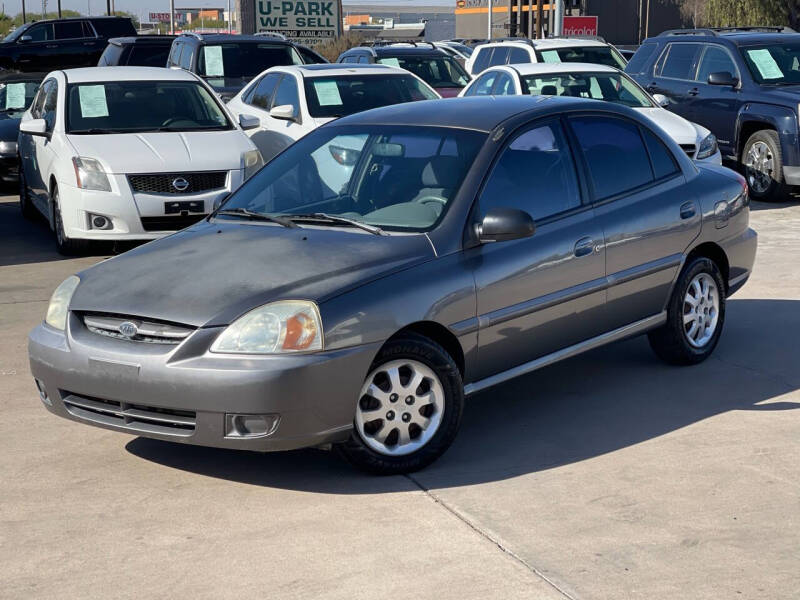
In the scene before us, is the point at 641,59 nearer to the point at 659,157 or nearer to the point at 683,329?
the point at 659,157

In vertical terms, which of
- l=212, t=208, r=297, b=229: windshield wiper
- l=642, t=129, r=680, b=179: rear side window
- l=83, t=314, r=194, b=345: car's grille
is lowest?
l=83, t=314, r=194, b=345: car's grille

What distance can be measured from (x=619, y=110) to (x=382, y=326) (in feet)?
7.72

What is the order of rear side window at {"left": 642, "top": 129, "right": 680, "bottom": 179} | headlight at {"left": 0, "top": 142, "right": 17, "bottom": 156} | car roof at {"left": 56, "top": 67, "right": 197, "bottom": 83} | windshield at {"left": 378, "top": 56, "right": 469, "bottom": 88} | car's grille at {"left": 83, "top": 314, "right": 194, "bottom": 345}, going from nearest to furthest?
1. car's grille at {"left": 83, "top": 314, "right": 194, "bottom": 345}
2. rear side window at {"left": 642, "top": 129, "right": 680, "bottom": 179}
3. car roof at {"left": 56, "top": 67, "right": 197, "bottom": 83}
4. headlight at {"left": 0, "top": 142, "right": 17, "bottom": 156}
5. windshield at {"left": 378, "top": 56, "right": 469, "bottom": 88}

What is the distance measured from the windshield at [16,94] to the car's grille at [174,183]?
6515 millimetres

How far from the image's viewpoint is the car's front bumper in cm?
482

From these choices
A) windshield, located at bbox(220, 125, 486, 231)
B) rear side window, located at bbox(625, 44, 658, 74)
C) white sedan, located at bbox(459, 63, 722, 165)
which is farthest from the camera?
rear side window, located at bbox(625, 44, 658, 74)

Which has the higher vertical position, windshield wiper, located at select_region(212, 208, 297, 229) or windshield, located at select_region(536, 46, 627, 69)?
windshield, located at select_region(536, 46, 627, 69)

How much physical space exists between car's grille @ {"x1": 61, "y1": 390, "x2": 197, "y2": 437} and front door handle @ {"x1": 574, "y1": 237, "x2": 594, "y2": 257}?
215 cm

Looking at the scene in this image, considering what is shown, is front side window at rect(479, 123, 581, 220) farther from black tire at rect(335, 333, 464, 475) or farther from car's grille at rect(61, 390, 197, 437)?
car's grille at rect(61, 390, 197, 437)

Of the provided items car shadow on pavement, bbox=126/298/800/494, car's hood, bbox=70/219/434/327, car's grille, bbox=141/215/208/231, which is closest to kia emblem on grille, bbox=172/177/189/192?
car's grille, bbox=141/215/208/231

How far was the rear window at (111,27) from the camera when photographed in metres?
29.3

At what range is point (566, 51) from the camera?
17812 mm

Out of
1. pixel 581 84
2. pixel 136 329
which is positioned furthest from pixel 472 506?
pixel 581 84

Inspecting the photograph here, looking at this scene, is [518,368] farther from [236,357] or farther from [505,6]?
[505,6]
